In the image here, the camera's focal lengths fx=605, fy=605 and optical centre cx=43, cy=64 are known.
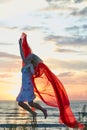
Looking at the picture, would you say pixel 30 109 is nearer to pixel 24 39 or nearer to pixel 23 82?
pixel 23 82

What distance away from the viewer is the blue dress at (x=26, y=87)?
12.8m

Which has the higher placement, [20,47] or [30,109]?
[20,47]

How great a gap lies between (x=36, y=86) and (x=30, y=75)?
1.27ft

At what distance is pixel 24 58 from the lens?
42.4ft

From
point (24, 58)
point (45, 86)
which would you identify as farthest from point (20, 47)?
point (45, 86)

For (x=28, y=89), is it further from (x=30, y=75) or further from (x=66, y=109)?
(x=66, y=109)

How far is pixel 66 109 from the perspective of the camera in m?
13.5

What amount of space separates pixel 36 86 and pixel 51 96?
461 mm

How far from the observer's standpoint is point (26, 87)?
12.9m

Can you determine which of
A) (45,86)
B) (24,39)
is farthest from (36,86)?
(24,39)

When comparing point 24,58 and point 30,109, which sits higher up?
point 24,58

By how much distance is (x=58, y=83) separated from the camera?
43.6 feet

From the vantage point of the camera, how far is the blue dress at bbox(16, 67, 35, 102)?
12781 millimetres

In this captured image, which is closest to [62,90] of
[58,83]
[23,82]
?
[58,83]
